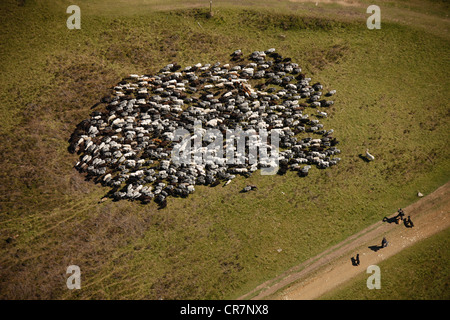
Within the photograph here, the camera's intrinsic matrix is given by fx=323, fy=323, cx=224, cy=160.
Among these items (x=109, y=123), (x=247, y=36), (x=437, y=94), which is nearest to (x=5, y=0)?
(x=109, y=123)

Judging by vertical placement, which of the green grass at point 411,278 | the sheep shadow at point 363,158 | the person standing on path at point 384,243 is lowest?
the green grass at point 411,278

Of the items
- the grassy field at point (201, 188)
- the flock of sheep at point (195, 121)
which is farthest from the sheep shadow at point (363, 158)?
the flock of sheep at point (195, 121)

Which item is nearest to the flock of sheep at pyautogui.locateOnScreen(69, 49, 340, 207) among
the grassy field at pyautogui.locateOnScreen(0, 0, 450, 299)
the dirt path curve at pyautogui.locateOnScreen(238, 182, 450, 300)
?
the grassy field at pyautogui.locateOnScreen(0, 0, 450, 299)

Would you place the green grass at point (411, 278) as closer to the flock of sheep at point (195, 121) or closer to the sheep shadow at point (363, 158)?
the sheep shadow at point (363, 158)

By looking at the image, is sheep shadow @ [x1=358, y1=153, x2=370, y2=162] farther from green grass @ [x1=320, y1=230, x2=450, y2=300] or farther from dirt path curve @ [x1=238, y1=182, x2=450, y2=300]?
green grass @ [x1=320, y1=230, x2=450, y2=300]

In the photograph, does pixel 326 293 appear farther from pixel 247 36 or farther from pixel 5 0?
pixel 5 0

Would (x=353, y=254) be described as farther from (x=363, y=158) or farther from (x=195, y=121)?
(x=195, y=121)

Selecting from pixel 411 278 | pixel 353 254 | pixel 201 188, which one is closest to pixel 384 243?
pixel 353 254
